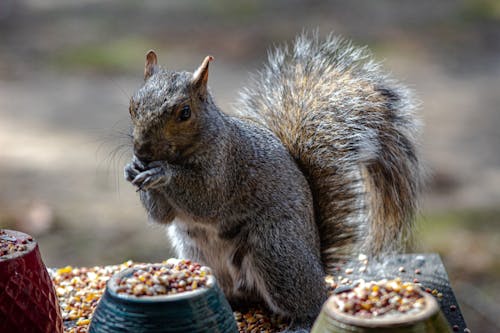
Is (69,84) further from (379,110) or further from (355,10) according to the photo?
(379,110)

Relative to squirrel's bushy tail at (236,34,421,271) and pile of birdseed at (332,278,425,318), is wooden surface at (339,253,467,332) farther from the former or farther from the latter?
pile of birdseed at (332,278,425,318)

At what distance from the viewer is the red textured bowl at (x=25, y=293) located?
150cm

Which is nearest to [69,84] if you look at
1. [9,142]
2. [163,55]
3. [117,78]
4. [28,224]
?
[117,78]

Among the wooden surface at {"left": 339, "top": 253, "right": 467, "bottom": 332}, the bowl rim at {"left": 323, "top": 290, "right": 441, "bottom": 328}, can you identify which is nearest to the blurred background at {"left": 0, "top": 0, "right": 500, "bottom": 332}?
the wooden surface at {"left": 339, "top": 253, "right": 467, "bottom": 332}

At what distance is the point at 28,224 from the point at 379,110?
2.25 meters

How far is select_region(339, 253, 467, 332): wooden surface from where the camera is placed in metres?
2.06

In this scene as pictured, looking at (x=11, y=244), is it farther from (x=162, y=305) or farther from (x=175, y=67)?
(x=175, y=67)

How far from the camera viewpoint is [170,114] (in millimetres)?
1733

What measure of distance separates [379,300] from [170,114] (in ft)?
2.16

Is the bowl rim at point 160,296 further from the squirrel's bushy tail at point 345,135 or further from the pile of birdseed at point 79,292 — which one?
the squirrel's bushy tail at point 345,135

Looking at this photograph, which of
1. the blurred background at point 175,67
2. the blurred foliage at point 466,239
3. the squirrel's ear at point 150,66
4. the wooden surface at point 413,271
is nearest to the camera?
the squirrel's ear at point 150,66

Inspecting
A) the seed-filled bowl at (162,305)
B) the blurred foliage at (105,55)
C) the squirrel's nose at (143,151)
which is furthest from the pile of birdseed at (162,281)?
the blurred foliage at (105,55)

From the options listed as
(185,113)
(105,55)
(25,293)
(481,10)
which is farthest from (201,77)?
(481,10)

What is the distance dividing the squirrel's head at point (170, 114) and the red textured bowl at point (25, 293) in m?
0.31
